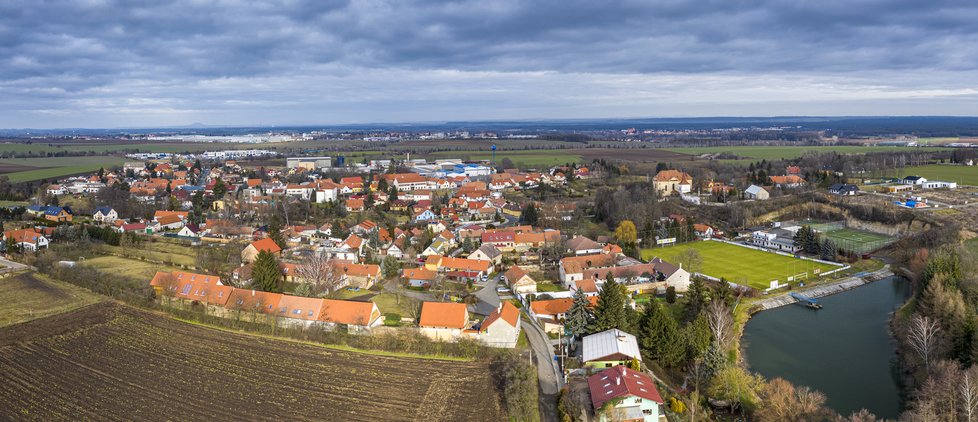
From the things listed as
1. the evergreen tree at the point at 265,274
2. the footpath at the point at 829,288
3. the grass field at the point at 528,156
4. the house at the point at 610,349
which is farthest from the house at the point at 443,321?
the grass field at the point at 528,156

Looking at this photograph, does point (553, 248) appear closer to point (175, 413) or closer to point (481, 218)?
point (481, 218)

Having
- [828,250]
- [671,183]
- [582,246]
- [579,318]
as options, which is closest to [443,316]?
[579,318]

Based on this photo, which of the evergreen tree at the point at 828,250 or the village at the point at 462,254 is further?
the evergreen tree at the point at 828,250

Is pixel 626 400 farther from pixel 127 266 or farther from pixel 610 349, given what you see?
pixel 127 266

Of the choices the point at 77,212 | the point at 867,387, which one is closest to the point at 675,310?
the point at 867,387

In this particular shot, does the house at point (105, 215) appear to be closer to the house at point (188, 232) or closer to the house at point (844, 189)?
the house at point (188, 232)

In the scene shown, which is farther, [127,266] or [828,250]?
[828,250]
